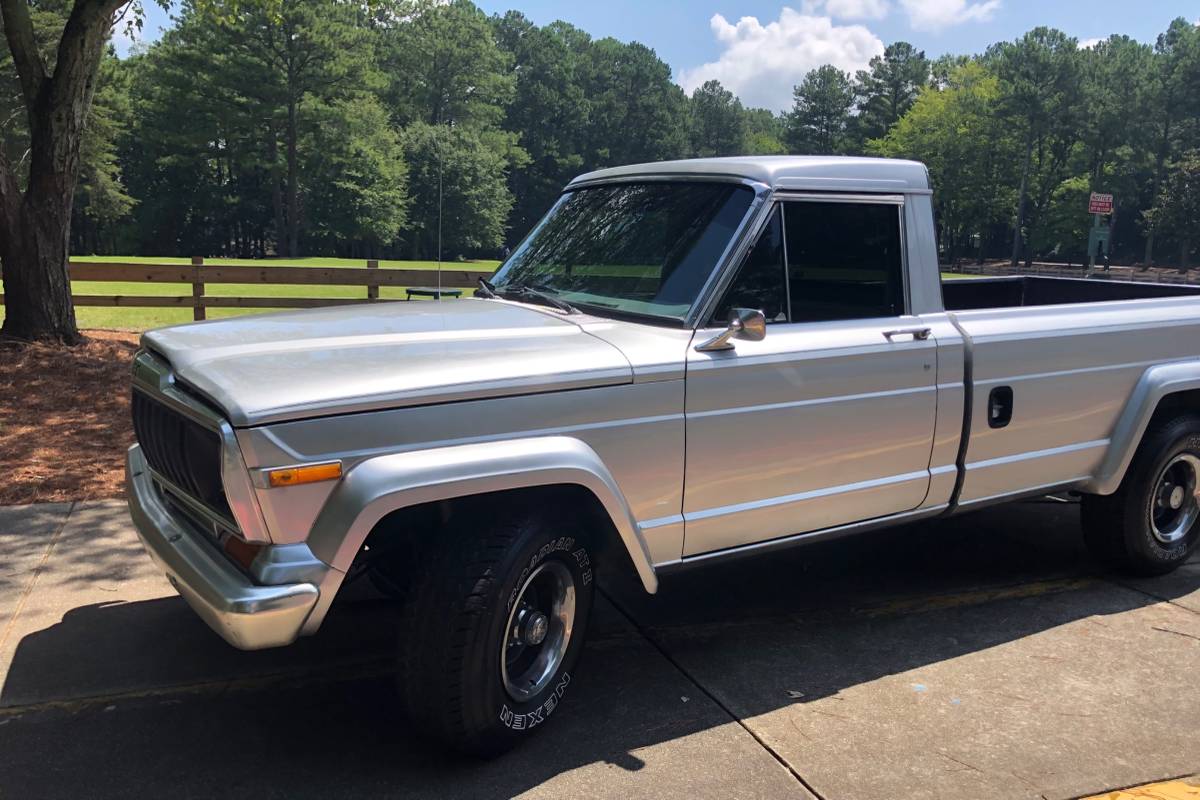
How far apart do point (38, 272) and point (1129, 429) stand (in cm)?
1007

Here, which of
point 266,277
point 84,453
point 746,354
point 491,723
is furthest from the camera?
point 266,277

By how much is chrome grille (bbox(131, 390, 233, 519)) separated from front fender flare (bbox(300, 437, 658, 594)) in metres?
0.41

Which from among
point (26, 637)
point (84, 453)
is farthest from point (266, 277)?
point (26, 637)

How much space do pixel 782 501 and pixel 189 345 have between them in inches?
89.1

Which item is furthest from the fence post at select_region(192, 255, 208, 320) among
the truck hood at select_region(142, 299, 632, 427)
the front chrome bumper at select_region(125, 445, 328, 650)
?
the front chrome bumper at select_region(125, 445, 328, 650)

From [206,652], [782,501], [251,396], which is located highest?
A: [251,396]

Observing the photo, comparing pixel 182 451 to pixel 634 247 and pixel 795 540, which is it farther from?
pixel 795 540

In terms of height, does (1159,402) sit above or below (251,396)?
below

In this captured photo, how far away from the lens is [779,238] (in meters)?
3.68

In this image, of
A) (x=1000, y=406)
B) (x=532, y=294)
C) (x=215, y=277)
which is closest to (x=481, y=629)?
(x=532, y=294)

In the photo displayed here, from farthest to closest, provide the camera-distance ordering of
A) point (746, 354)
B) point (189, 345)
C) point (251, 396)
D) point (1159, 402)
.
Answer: point (1159, 402) < point (746, 354) < point (189, 345) < point (251, 396)

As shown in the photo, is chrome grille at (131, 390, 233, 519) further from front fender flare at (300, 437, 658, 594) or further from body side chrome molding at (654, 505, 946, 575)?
body side chrome molding at (654, 505, 946, 575)

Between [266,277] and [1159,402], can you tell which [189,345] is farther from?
[266,277]

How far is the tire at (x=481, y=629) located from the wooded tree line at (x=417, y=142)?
44.3 m
